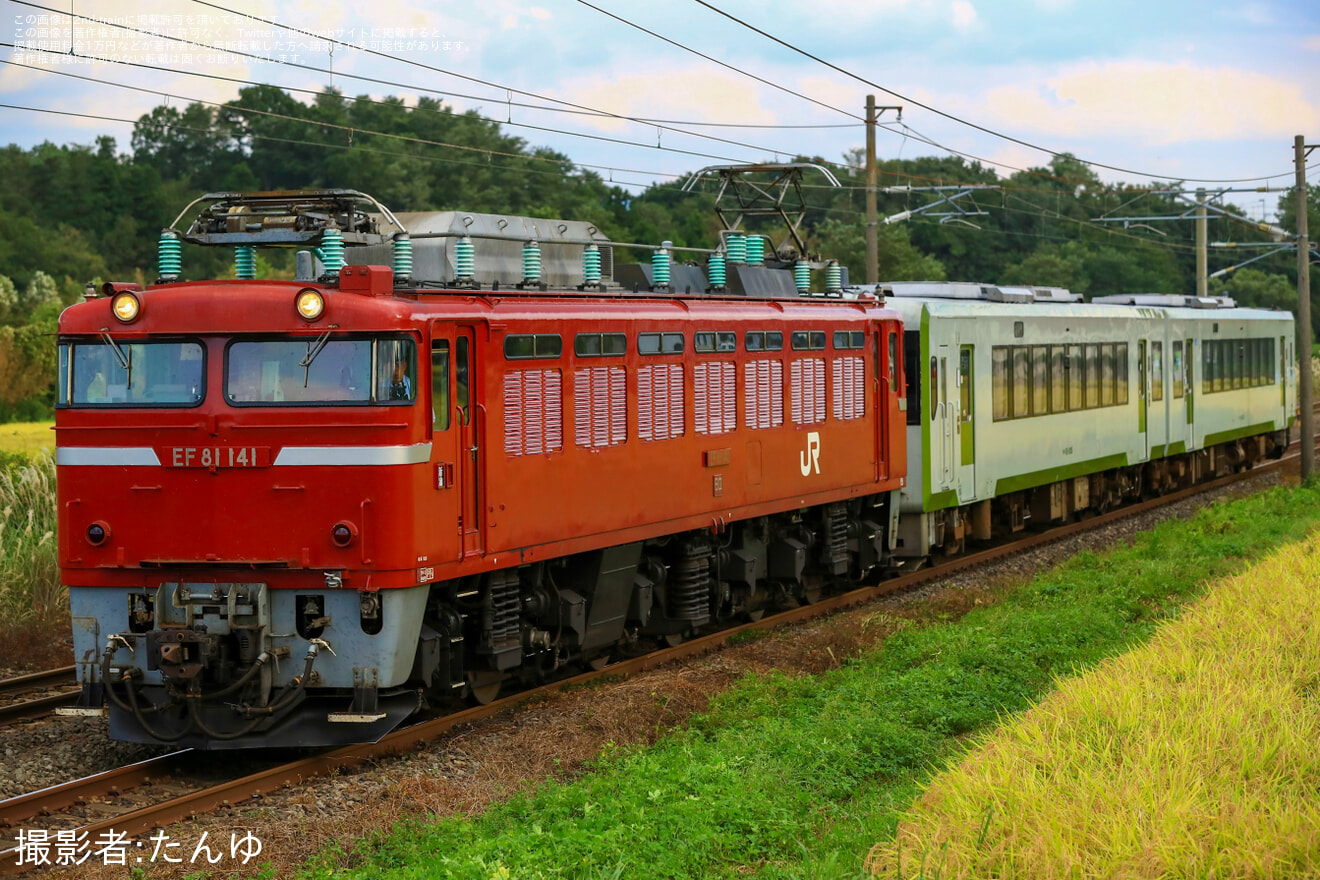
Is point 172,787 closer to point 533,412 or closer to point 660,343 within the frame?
point 533,412

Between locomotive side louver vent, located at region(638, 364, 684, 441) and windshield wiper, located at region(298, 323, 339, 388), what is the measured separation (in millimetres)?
3721

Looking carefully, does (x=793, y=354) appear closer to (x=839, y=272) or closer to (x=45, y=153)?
(x=839, y=272)

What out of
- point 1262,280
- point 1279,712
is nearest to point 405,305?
point 1279,712

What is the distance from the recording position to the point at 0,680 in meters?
13.8

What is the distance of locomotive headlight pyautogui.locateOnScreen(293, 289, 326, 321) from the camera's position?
10.6 m

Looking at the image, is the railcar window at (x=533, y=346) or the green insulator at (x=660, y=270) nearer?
the railcar window at (x=533, y=346)

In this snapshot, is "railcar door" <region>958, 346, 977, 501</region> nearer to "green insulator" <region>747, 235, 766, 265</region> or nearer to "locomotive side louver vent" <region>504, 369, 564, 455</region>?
"green insulator" <region>747, 235, 766, 265</region>

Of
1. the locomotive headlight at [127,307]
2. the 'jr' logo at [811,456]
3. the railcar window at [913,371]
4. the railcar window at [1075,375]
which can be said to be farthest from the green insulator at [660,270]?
the railcar window at [1075,375]

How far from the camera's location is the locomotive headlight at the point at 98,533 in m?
10.8

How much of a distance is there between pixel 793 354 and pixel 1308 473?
17088 mm

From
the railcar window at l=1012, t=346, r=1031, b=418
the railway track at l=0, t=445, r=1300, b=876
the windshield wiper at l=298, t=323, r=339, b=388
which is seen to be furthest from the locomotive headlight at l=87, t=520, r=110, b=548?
the railcar window at l=1012, t=346, r=1031, b=418

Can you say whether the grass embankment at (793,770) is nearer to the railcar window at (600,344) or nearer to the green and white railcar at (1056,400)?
the railcar window at (600,344)

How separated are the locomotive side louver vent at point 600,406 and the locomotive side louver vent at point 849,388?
4577 mm

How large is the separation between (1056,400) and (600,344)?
1207 cm
